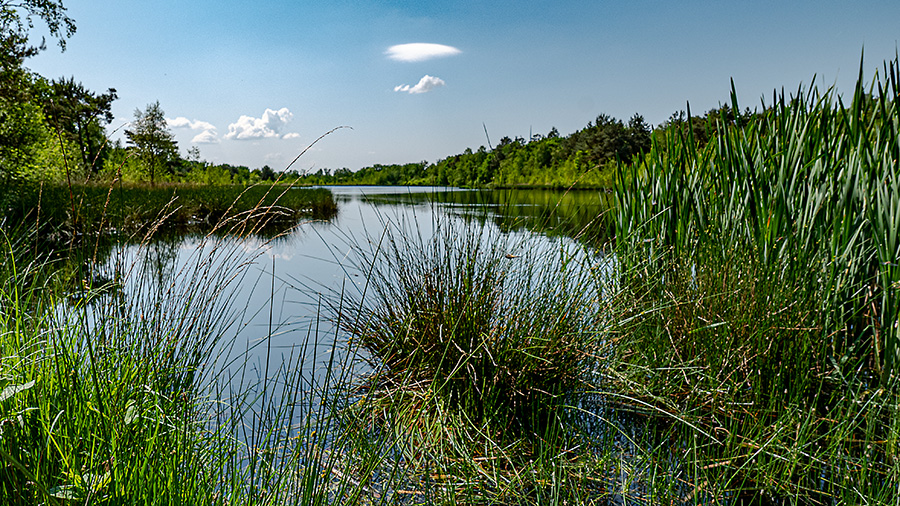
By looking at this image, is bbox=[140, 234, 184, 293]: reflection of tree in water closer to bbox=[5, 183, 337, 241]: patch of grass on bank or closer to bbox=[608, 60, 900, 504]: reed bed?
bbox=[608, 60, 900, 504]: reed bed

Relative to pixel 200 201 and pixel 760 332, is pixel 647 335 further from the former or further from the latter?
pixel 200 201

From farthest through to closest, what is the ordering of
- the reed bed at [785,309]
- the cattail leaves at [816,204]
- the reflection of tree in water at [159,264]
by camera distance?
the cattail leaves at [816,204] < the reed bed at [785,309] < the reflection of tree in water at [159,264]

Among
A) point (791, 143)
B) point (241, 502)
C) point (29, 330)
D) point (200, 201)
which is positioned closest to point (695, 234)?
point (791, 143)

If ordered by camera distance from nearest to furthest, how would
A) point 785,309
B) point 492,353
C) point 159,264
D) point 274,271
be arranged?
point 159,264
point 785,309
point 492,353
point 274,271

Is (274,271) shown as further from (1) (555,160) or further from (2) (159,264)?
(1) (555,160)

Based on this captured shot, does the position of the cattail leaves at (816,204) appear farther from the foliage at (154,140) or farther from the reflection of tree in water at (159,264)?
the foliage at (154,140)

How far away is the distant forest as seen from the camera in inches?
102

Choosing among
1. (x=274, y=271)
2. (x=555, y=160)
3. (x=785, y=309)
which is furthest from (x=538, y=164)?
(x=785, y=309)

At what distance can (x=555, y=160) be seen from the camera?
34.3 metres

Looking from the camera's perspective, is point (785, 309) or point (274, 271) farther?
point (274, 271)

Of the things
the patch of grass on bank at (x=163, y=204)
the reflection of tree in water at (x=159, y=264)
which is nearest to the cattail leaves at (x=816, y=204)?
the reflection of tree in water at (x=159, y=264)

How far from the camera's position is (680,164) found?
3010 millimetres

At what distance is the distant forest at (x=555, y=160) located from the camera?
8.52 feet

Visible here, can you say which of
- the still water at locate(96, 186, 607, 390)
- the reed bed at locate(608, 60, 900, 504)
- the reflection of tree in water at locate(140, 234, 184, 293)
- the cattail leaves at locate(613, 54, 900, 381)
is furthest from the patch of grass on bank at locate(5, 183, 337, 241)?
the reed bed at locate(608, 60, 900, 504)
